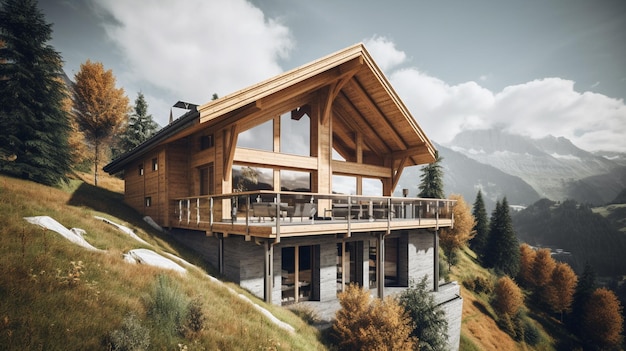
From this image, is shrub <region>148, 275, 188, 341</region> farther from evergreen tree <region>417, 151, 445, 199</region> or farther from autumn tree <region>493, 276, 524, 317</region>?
evergreen tree <region>417, 151, 445, 199</region>

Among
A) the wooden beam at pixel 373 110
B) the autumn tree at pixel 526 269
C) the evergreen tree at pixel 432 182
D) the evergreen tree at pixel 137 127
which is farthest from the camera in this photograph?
the autumn tree at pixel 526 269

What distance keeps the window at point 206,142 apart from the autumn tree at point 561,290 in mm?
49956

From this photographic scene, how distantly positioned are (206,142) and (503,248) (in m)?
48.8

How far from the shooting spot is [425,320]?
11156mm

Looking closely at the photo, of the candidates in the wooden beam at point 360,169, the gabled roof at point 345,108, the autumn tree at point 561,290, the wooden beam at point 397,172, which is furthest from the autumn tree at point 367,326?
the autumn tree at point 561,290

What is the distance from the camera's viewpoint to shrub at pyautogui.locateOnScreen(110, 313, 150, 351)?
17.4 feet

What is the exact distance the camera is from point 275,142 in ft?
47.8

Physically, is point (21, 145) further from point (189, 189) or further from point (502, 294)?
point (502, 294)

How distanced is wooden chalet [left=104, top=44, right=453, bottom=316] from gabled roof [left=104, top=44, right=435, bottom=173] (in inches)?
2.3

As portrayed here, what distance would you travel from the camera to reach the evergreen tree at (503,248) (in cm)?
4531

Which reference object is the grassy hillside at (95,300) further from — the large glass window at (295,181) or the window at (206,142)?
the large glass window at (295,181)

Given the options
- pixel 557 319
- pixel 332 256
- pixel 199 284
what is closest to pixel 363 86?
pixel 332 256

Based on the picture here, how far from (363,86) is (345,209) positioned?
7.65 metres

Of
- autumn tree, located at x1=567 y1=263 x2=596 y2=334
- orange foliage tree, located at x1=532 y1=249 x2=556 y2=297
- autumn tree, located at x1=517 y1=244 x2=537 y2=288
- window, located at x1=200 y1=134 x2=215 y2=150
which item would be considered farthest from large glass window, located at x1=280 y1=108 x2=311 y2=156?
autumn tree, located at x1=517 y1=244 x2=537 y2=288
